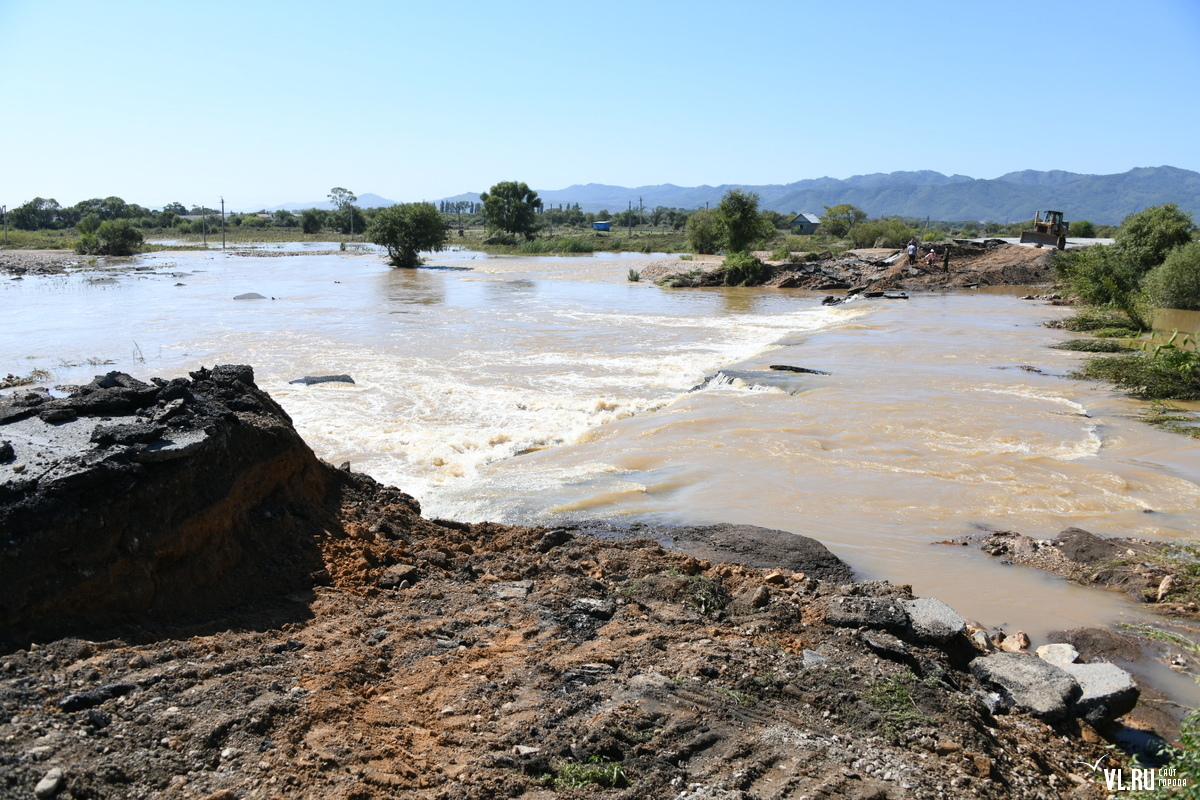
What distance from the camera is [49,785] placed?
2.61 meters

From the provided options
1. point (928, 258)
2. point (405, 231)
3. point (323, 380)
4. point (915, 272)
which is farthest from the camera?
point (405, 231)

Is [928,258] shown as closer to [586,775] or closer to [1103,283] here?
[1103,283]

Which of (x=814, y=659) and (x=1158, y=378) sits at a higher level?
(x=1158, y=378)

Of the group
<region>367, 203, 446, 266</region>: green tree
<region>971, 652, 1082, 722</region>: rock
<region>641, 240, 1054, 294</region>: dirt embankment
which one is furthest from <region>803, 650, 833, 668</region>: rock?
<region>367, 203, 446, 266</region>: green tree

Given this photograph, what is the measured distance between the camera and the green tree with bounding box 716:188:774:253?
44406 mm

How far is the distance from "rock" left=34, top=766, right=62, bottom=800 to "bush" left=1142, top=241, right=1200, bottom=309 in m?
28.4

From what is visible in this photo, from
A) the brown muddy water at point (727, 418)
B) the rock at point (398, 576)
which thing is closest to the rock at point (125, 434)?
the rock at point (398, 576)

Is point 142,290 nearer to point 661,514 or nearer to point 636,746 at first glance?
point 661,514

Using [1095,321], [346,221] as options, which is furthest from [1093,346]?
[346,221]

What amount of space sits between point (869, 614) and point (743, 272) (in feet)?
118

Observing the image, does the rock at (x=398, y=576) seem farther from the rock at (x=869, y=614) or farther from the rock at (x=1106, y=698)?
the rock at (x=1106, y=698)

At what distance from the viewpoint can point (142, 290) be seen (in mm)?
31984

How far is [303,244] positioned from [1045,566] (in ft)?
266

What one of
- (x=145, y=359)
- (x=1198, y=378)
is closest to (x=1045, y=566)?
(x=1198, y=378)
